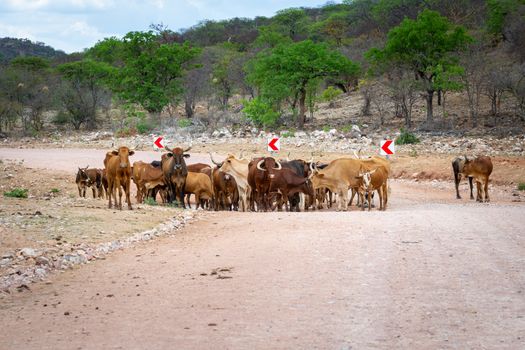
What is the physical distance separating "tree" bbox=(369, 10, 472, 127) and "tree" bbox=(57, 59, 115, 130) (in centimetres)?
2666

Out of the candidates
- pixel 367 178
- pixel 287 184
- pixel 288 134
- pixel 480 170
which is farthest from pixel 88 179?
pixel 288 134

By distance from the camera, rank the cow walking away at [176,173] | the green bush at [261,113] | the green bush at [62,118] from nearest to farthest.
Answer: the cow walking away at [176,173], the green bush at [261,113], the green bush at [62,118]

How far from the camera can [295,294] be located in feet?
29.4

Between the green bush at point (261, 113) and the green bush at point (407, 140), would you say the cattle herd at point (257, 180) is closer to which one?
the green bush at point (407, 140)

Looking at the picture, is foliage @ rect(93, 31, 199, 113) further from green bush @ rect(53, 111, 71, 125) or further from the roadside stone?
the roadside stone

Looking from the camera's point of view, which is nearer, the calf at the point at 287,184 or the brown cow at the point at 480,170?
the calf at the point at 287,184

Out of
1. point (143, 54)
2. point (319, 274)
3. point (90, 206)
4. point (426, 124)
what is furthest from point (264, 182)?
point (143, 54)

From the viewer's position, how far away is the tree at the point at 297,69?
48281mm

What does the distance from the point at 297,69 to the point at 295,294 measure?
40.9 metres

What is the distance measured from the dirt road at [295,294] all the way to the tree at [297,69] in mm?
35462

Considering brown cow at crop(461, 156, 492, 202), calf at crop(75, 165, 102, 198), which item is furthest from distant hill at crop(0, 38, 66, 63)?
brown cow at crop(461, 156, 492, 202)

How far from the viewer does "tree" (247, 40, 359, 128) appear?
48281mm

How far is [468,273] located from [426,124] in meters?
35.1

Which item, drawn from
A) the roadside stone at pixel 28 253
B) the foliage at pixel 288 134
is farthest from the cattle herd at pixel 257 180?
the foliage at pixel 288 134
